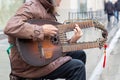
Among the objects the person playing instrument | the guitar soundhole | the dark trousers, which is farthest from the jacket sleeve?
the dark trousers

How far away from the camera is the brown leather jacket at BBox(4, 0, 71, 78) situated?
327 cm

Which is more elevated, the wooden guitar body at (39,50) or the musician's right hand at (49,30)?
the musician's right hand at (49,30)

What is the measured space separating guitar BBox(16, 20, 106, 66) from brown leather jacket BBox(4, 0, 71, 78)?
0.06 metres

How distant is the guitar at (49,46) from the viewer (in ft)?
10.9

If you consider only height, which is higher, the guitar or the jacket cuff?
the jacket cuff

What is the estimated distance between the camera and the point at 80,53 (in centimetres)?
392

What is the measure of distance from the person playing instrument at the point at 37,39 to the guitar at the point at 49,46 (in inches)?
2.1

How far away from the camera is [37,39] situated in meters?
3.31

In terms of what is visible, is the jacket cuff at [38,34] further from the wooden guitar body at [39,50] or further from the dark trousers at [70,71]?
the dark trousers at [70,71]

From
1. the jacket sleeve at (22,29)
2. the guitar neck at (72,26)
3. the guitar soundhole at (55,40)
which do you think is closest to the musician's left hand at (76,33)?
the guitar neck at (72,26)

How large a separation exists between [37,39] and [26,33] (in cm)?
11

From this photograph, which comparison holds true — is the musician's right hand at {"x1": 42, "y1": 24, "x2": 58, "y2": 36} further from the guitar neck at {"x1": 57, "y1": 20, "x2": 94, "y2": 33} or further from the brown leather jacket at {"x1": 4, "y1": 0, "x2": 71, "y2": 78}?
the guitar neck at {"x1": 57, "y1": 20, "x2": 94, "y2": 33}

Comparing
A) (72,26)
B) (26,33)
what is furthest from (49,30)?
(72,26)

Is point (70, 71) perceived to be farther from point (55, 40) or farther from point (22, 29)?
point (22, 29)
